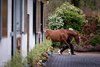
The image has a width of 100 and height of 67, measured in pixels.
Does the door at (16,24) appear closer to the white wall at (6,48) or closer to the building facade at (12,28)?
the building facade at (12,28)

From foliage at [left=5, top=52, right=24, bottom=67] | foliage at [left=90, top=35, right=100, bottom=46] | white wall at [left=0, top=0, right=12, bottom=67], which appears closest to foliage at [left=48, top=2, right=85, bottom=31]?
foliage at [left=90, top=35, right=100, bottom=46]

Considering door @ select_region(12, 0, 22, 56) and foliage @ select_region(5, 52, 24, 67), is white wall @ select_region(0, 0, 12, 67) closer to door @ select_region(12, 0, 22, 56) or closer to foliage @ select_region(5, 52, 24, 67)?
foliage @ select_region(5, 52, 24, 67)

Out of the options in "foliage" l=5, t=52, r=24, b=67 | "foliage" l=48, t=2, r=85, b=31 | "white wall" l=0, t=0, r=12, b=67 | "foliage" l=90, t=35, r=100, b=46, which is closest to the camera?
"foliage" l=5, t=52, r=24, b=67

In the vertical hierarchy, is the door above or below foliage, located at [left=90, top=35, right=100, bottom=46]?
above

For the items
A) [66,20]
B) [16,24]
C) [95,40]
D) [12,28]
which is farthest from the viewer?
[66,20]

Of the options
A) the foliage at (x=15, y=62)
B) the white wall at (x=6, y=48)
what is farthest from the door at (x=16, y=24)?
the foliage at (x=15, y=62)

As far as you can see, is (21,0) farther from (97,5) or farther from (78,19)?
(97,5)

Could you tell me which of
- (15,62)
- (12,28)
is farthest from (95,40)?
(15,62)

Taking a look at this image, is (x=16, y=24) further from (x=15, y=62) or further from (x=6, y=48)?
(x=15, y=62)

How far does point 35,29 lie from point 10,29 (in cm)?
570

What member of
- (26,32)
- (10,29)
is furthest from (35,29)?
(10,29)

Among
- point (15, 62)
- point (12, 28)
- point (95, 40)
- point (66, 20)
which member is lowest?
point (95, 40)

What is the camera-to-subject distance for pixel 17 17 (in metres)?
10.0

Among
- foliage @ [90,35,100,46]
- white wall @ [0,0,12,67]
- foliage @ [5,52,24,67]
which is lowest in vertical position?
foliage @ [90,35,100,46]
